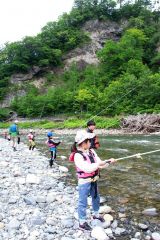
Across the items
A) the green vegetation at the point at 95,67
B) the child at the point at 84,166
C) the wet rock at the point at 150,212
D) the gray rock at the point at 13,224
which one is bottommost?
the wet rock at the point at 150,212

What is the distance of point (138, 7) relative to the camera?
111 meters

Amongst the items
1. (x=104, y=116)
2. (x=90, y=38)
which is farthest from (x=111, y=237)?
(x=90, y=38)

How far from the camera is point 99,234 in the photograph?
271 inches

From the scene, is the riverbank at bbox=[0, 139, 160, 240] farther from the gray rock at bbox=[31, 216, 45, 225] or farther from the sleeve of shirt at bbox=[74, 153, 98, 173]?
the sleeve of shirt at bbox=[74, 153, 98, 173]

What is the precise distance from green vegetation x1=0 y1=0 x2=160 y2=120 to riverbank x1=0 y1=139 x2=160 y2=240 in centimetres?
4501

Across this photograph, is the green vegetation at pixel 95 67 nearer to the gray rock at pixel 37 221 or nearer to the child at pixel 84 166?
the gray rock at pixel 37 221

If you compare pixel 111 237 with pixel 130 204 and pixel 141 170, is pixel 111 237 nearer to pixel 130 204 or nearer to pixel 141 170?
pixel 130 204

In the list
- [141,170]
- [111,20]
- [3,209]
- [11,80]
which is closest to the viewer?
[3,209]

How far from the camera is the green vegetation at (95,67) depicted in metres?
60.9

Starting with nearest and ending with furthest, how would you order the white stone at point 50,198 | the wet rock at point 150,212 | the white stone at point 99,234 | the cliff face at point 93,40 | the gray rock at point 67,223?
1. the white stone at point 99,234
2. the gray rock at point 67,223
3. the wet rock at point 150,212
4. the white stone at point 50,198
5. the cliff face at point 93,40

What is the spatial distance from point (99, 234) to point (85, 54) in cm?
9035

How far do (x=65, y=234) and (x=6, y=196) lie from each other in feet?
10.7

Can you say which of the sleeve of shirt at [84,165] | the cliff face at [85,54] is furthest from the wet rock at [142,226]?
the cliff face at [85,54]

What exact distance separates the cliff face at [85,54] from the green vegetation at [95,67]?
166cm
